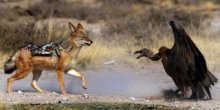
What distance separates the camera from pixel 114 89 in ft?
49.2

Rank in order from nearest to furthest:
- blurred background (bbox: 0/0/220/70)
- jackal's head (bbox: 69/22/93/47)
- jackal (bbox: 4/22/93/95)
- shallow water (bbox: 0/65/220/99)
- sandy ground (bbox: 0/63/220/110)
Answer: sandy ground (bbox: 0/63/220/110) < jackal (bbox: 4/22/93/95) < jackal's head (bbox: 69/22/93/47) < shallow water (bbox: 0/65/220/99) < blurred background (bbox: 0/0/220/70)

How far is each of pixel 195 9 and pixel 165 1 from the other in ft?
20.0

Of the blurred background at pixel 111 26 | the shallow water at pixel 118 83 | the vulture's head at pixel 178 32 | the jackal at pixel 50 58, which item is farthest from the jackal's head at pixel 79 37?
the blurred background at pixel 111 26

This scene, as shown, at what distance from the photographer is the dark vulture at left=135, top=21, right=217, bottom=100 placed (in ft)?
42.4

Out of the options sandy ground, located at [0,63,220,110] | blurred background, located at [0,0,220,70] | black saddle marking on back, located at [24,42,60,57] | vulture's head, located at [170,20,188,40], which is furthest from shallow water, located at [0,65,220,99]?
vulture's head, located at [170,20,188,40]

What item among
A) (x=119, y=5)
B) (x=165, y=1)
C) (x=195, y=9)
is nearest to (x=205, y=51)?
(x=195, y=9)

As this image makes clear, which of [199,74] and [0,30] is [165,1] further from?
[199,74]

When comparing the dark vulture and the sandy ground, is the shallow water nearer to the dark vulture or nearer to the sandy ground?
the sandy ground

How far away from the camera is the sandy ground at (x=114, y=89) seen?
41.0ft

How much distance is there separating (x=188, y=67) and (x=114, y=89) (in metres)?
2.41

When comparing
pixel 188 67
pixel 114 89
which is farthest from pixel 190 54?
pixel 114 89

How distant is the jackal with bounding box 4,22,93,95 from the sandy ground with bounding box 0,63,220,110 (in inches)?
16.9

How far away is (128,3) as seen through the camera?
145 feet

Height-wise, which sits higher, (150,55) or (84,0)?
(84,0)
